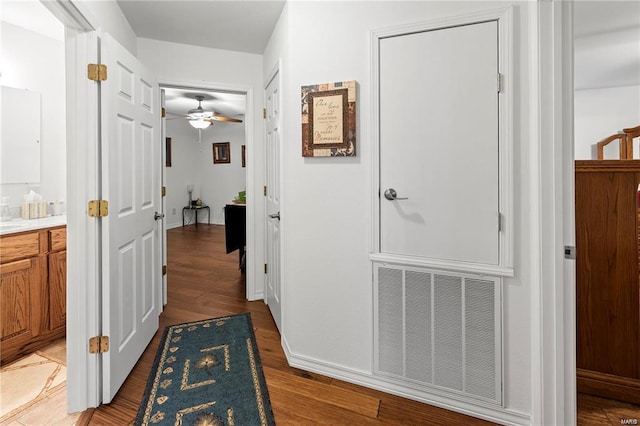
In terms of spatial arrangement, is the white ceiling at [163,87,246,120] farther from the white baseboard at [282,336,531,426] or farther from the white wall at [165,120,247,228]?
the white baseboard at [282,336,531,426]

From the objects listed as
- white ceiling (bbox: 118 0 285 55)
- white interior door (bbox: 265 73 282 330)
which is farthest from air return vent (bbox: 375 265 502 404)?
white ceiling (bbox: 118 0 285 55)

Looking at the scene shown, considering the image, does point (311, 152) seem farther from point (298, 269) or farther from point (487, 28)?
point (487, 28)

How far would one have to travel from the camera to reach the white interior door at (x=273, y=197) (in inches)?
94.7

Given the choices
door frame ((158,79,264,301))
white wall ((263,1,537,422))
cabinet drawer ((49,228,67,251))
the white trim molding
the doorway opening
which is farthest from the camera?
the doorway opening

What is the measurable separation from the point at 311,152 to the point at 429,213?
30.4 inches

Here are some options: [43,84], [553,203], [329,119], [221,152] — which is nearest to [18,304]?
[43,84]

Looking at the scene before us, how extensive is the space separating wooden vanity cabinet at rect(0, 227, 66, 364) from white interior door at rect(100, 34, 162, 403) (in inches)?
26.4

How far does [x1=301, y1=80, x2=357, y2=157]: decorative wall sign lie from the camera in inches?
70.9

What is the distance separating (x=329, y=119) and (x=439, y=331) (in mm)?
1327

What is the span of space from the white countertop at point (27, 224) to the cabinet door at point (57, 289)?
22 centimetres

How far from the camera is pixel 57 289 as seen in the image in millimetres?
2344

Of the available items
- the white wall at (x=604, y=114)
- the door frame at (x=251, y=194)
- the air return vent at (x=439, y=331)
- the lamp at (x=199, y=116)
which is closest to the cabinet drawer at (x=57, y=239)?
the door frame at (x=251, y=194)

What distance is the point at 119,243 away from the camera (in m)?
1.81

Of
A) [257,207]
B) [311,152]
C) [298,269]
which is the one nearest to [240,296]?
[257,207]
